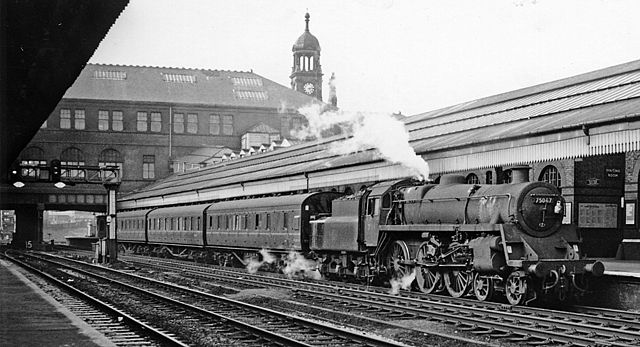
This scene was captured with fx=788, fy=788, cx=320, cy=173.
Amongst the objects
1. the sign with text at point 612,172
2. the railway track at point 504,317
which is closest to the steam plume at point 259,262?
the railway track at point 504,317

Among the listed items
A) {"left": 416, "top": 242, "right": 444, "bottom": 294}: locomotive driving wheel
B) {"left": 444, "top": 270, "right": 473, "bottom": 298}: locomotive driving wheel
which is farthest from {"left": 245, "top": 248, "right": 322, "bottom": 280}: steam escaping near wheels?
{"left": 444, "top": 270, "right": 473, "bottom": 298}: locomotive driving wheel

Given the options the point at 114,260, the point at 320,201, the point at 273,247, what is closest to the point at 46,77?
the point at 320,201

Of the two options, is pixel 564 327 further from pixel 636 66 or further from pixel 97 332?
pixel 636 66

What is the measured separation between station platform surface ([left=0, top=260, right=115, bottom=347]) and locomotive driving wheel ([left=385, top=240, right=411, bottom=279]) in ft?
26.4

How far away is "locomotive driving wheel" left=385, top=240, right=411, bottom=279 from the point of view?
19422mm

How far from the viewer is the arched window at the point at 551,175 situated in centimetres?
2562

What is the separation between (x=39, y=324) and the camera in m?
13.7

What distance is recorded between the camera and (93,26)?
8.37 meters

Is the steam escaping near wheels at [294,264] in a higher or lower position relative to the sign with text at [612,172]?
lower

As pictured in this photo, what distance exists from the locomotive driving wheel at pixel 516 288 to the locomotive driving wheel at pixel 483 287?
0.35m

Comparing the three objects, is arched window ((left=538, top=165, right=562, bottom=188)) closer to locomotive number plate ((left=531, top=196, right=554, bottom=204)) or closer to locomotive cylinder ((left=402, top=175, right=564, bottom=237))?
locomotive cylinder ((left=402, top=175, right=564, bottom=237))

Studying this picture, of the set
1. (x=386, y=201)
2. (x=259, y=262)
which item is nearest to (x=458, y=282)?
(x=386, y=201)

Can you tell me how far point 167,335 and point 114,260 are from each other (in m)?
26.2

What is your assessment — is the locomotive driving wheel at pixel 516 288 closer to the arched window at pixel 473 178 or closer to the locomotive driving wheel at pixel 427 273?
the locomotive driving wheel at pixel 427 273
